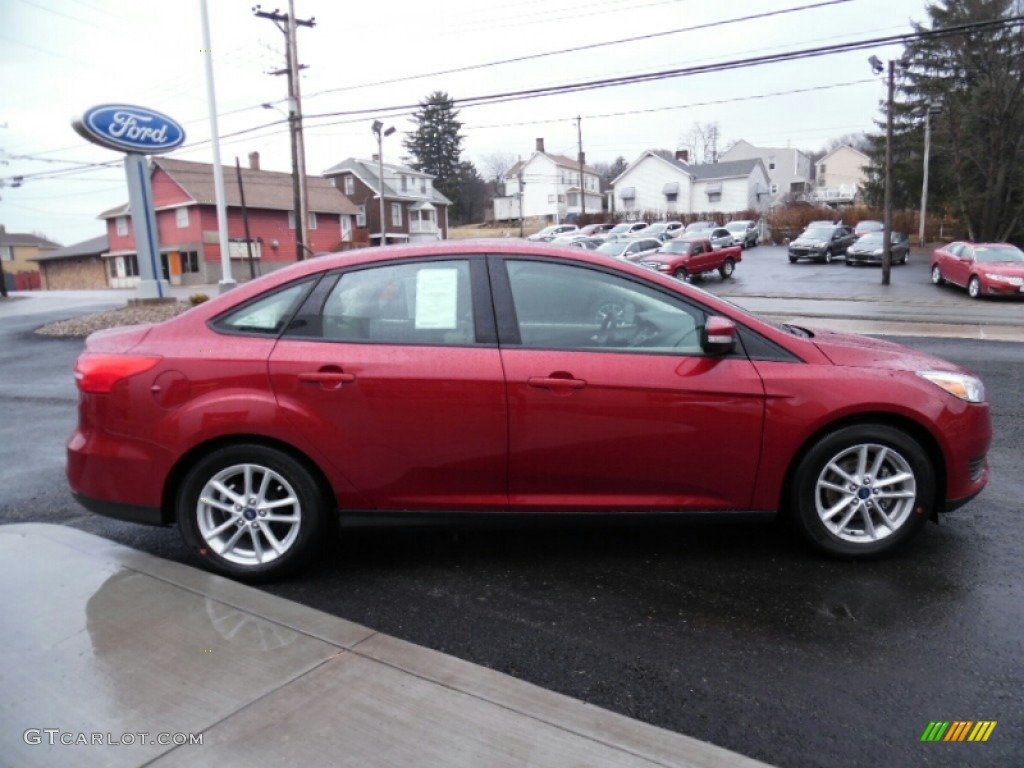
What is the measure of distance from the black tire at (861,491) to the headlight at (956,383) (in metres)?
0.32

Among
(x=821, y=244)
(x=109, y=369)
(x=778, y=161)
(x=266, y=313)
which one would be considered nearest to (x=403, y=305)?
(x=266, y=313)

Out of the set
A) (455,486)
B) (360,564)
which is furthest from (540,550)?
(360,564)

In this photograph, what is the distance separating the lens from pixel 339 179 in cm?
6194

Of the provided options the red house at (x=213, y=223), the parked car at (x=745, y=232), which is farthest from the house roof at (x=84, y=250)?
the parked car at (x=745, y=232)

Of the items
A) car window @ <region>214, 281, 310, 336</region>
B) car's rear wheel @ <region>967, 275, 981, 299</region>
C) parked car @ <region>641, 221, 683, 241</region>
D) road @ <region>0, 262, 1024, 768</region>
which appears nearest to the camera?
road @ <region>0, 262, 1024, 768</region>

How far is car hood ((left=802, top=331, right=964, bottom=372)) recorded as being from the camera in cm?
362

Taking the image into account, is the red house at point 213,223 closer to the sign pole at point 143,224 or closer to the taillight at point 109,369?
the sign pole at point 143,224

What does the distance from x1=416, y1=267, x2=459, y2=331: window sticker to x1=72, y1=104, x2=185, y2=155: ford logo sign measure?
2044 centimetres

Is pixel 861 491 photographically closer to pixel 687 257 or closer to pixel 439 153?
pixel 687 257

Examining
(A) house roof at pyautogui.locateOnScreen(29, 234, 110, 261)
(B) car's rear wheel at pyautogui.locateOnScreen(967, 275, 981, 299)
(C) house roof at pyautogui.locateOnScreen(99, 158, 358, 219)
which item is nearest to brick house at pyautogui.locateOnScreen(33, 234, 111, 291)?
(A) house roof at pyautogui.locateOnScreen(29, 234, 110, 261)

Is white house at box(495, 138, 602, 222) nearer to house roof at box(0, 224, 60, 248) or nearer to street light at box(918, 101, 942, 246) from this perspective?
street light at box(918, 101, 942, 246)

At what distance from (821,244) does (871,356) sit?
3463cm

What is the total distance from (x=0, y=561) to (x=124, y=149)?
20165 millimetres

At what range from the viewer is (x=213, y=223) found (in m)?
45.9
